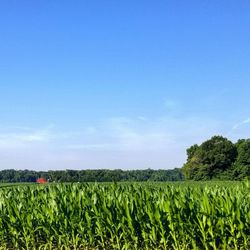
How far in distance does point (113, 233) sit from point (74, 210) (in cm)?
98

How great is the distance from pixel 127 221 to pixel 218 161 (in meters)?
73.1

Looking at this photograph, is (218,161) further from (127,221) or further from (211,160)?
(127,221)

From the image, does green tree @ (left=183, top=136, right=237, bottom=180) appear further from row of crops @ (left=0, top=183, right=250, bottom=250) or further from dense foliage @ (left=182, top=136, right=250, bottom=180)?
row of crops @ (left=0, top=183, right=250, bottom=250)

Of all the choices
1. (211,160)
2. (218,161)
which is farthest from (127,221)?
(211,160)

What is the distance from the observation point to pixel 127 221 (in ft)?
29.7

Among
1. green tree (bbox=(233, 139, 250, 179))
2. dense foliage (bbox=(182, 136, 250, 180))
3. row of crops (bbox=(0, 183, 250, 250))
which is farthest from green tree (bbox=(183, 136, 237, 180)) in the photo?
row of crops (bbox=(0, 183, 250, 250))

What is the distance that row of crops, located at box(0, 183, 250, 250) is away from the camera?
28.1 feet

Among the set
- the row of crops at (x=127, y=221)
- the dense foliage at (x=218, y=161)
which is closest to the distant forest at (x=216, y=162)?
the dense foliage at (x=218, y=161)

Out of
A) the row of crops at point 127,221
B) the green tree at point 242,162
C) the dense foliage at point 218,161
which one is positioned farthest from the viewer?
the dense foliage at point 218,161

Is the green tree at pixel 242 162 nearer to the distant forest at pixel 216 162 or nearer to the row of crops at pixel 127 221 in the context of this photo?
the distant forest at pixel 216 162

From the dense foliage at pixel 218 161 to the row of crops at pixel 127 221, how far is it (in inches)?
2732

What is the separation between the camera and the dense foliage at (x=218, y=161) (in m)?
77.1

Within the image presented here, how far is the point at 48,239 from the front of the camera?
9750mm

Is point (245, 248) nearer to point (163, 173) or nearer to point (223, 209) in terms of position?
point (223, 209)
